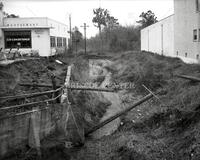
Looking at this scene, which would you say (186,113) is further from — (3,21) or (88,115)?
(3,21)

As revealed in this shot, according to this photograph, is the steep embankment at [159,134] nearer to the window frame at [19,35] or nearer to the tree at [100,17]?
the window frame at [19,35]

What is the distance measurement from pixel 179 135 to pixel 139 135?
1.86 m

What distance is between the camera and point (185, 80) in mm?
17766

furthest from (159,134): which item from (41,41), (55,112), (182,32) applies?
(41,41)

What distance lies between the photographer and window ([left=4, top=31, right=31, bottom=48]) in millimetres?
34812

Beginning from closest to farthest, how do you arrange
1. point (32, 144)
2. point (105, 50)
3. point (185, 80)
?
point (32, 144)
point (185, 80)
point (105, 50)

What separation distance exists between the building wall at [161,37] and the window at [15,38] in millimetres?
15270

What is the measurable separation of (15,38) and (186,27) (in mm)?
19084

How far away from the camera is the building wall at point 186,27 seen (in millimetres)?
24067

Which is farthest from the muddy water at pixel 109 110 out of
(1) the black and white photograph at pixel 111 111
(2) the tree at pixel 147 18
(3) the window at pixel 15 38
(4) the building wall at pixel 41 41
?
(2) the tree at pixel 147 18

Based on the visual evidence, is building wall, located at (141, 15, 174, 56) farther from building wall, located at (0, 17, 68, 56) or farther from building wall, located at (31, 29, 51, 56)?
building wall, located at (31, 29, 51, 56)

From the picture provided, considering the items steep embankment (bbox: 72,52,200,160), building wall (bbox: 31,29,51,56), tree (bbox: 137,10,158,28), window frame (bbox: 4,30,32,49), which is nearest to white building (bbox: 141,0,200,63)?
steep embankment (bbox: 72,52,200,160)

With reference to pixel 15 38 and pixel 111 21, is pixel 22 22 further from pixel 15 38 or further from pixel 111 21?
pixel 111 21

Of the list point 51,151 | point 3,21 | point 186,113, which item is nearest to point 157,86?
point 186,113
